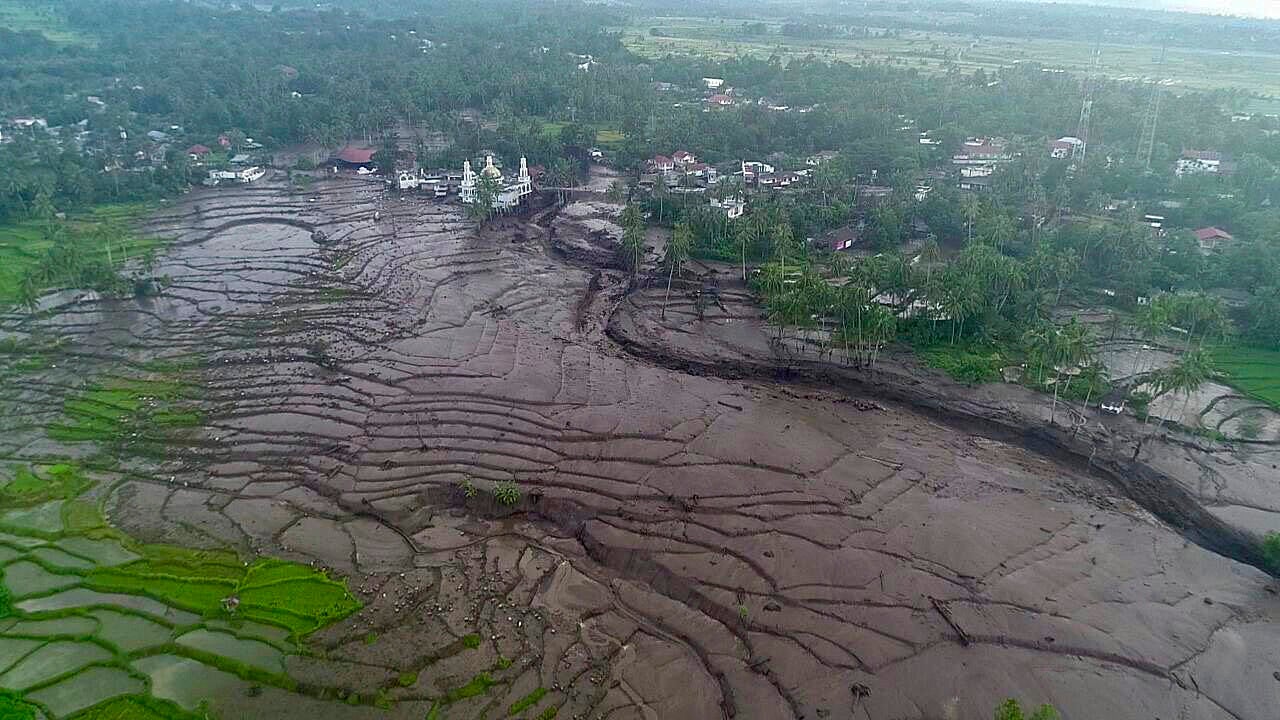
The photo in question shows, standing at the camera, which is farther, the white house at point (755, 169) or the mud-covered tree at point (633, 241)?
the white house at point (755, 169)

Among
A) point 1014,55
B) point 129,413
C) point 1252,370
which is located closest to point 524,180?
point 129,413

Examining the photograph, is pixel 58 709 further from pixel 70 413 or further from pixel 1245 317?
pixel 1245 317

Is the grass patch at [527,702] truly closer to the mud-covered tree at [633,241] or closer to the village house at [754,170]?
the mud-covered tree at [633,241]

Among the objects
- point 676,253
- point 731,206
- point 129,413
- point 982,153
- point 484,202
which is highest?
point 982,153

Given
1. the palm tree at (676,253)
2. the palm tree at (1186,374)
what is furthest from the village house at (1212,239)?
the palm tree at (676,253)

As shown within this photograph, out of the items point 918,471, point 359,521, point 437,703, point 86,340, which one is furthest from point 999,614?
point 86,340

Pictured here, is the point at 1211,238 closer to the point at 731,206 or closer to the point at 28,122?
the point at 731,206
